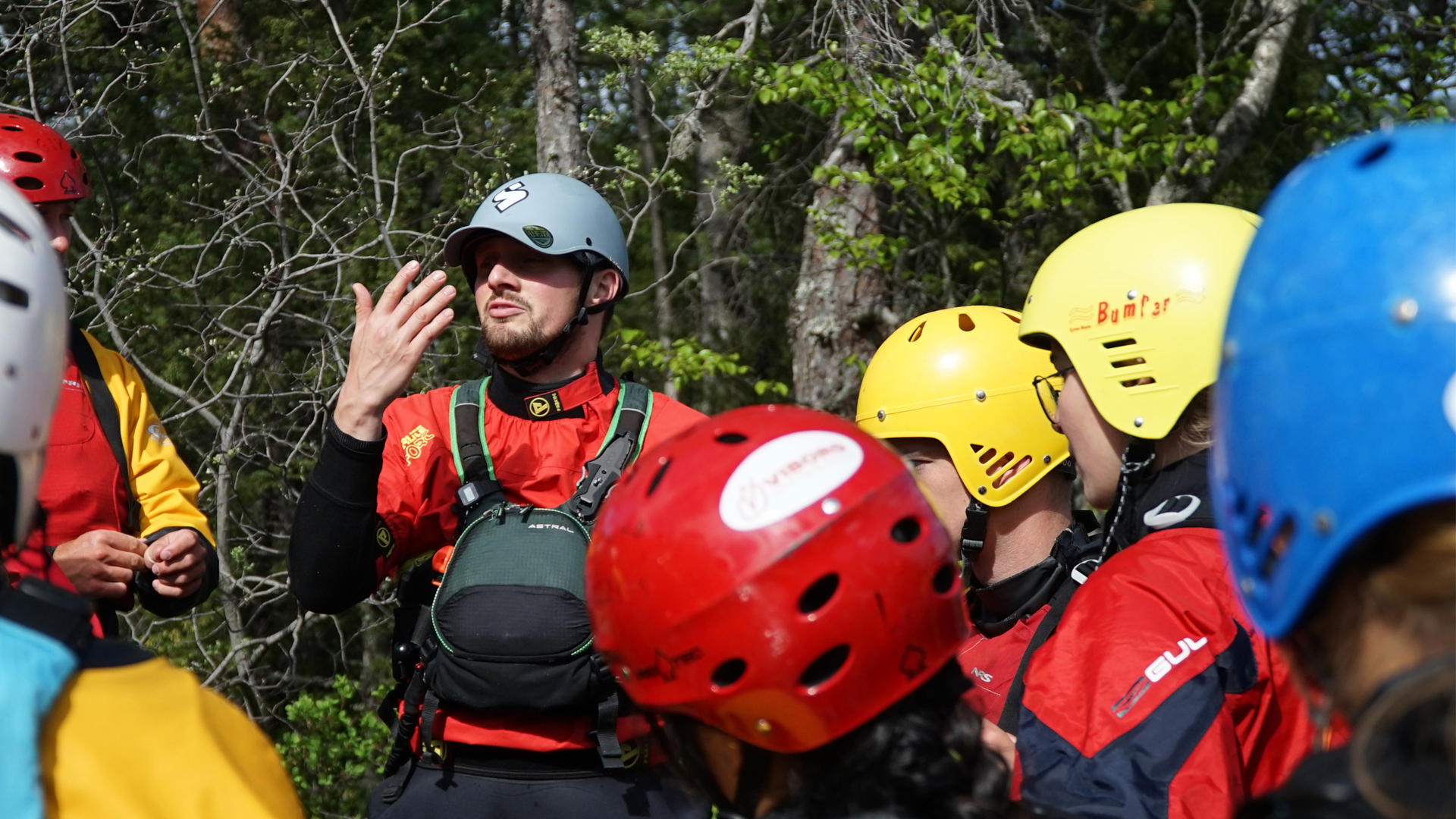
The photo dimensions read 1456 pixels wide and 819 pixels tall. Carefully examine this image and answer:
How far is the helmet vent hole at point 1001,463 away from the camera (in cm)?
393

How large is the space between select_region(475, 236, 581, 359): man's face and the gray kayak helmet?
7 cm

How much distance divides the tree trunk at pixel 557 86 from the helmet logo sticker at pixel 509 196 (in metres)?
2.03

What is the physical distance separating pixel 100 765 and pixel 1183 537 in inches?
80.8

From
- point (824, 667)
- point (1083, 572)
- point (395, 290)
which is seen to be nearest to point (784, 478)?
point (824, 667)

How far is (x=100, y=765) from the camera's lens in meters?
1.42

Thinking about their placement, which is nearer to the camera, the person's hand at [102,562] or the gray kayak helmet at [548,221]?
the person's hand at [102,562]

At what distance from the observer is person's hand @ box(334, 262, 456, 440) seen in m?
3.65

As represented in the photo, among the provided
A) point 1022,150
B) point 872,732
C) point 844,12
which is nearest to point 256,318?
point 844,12

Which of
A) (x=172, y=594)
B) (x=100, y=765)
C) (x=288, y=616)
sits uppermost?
(x=100, y=765)

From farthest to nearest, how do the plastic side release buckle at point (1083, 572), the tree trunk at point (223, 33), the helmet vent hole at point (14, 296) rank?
the tree trunk at point (223, 33)
the plastic side release buckle at point (1083, 572)
the helmet vent hole at point (14, 296)

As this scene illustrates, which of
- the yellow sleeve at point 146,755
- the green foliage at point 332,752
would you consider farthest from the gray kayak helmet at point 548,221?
the green foliage at point 332,752

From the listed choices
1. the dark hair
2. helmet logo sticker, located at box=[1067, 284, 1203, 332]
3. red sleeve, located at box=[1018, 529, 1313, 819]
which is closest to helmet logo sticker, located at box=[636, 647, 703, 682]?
the dark hair

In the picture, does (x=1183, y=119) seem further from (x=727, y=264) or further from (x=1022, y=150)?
(x=727, y=264)

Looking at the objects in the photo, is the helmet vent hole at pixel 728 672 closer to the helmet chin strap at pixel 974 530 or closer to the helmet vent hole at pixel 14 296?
the helmet vent hole at pixel 14 296
